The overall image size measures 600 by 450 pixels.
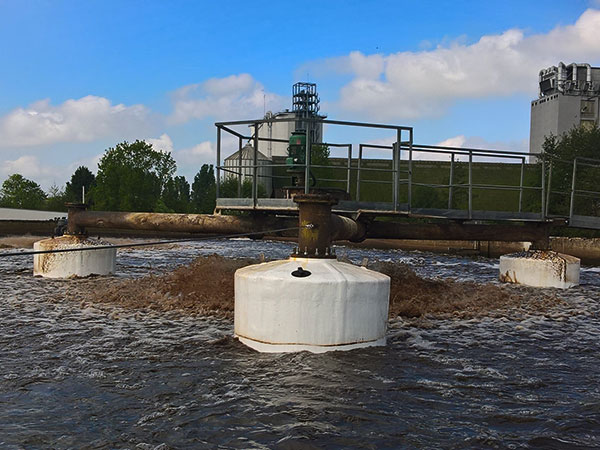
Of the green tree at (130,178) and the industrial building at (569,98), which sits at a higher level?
the industrial building at (569,98)

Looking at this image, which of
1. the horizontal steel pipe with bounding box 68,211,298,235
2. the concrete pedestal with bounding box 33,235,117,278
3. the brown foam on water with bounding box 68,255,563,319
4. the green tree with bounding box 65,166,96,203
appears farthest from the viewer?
the green tree with bounding box 65,166,96,203

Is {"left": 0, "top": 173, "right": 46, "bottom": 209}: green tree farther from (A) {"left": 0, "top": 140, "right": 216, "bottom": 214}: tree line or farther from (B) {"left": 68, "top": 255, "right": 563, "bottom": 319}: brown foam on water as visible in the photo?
(B) {"left": 68, "top": 255, "right": 563, "bottom": 319}: brown foam on water

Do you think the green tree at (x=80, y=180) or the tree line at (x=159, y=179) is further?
the green tree at (x=80, y=180)

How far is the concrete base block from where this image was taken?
508 inches

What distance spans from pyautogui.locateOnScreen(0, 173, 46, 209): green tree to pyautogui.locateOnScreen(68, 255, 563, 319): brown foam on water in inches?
3200

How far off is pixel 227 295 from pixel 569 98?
8298 centimetres

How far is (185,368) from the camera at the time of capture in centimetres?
595

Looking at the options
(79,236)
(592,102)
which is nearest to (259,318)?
(79,236)

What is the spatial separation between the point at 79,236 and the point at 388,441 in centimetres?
1017

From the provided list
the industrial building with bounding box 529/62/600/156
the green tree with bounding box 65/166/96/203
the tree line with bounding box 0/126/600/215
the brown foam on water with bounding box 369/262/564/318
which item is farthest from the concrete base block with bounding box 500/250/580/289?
the green tree with bounding box 65/166/96/203

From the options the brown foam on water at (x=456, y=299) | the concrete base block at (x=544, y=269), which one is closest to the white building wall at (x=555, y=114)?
the concrete base block at (x=544, y=269)

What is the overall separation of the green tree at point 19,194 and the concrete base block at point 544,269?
84155 mm

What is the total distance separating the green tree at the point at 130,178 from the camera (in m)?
59.8

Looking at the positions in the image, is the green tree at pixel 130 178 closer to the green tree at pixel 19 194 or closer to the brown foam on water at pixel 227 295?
the green tree at pixel 19 194
